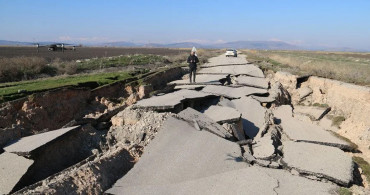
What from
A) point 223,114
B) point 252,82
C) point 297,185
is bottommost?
point 297,185

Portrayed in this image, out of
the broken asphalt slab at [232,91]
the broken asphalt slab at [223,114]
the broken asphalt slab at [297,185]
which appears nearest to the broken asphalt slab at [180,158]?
the broken asphalt slab at [297,185]

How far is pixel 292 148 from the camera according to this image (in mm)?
7895

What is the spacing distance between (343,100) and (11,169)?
1209 centimetres

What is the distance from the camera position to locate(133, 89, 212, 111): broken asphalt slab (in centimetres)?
957

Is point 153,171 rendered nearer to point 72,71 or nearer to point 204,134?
point 204,134

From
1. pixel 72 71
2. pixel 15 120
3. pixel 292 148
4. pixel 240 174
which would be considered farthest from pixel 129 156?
pixel 72 71

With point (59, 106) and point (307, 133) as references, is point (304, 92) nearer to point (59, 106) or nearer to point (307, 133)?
point (307, 133)

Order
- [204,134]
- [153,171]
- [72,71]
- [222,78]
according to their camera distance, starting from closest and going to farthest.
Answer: [153,171]
[204,134]
[222,78]
[72,71]

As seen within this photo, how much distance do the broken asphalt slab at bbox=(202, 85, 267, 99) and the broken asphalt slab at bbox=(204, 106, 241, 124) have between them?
94.5 inches

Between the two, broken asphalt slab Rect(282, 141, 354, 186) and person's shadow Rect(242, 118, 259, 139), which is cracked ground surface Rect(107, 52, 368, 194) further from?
person's shadow Rect(242, 118, 259, 139)

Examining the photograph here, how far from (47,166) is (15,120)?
3.91 metres

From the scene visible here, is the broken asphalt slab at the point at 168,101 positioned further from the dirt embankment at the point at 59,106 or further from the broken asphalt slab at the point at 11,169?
the broken asphalt slab at the point at 11,169

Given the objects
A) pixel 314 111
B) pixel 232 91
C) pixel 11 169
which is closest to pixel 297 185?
pixel 11 169

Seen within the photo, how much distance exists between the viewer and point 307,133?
941 cm
